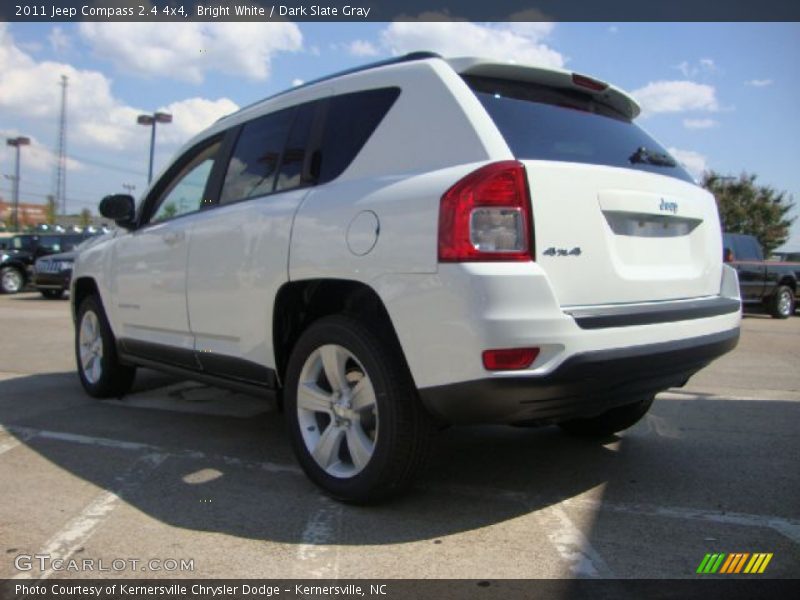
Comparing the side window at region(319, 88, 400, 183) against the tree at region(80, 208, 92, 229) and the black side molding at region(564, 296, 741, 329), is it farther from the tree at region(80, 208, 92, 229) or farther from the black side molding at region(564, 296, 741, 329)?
the tree at region(80, 208, 92, 229)

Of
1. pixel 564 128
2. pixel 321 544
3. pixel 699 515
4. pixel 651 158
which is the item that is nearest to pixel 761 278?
pixel 651 158

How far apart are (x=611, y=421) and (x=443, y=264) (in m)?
2.05

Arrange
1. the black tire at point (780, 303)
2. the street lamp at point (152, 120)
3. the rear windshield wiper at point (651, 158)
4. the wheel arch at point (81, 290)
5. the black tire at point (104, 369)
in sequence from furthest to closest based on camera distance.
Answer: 1. the street lamp at point (152, 120)
2. the black tire at point (780, 303)
3. the wheel arch at point (81, 290)
4. the black tire at point (104, 369)
5. the rear windshield wiper at point (651, 158)

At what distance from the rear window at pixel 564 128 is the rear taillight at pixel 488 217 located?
0.19m

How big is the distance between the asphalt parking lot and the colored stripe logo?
0.04 m

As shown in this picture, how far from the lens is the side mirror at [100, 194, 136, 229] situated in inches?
199

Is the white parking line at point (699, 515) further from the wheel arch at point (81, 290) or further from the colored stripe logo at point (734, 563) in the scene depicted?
the wheel arch at point (81, 290)

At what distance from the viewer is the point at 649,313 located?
2895 mm

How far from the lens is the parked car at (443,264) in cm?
262

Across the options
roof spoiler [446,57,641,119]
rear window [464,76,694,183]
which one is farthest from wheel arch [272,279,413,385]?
roof spoiler [446,57,641,119]

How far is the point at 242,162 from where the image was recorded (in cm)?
410

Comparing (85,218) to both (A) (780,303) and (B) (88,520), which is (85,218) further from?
(B) (88,520)

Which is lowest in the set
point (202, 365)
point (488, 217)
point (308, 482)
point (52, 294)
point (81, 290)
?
point (52, 294)

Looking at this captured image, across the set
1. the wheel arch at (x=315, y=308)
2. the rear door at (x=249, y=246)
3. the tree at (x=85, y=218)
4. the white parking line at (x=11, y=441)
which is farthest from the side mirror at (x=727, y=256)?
the tree at (x=85, y=218)
